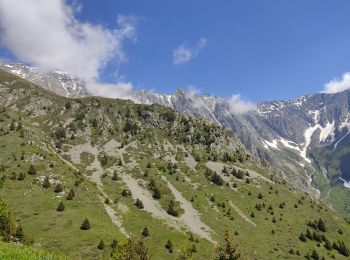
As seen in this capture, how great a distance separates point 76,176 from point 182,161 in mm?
64427

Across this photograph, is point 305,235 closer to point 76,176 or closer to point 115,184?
point 115,184

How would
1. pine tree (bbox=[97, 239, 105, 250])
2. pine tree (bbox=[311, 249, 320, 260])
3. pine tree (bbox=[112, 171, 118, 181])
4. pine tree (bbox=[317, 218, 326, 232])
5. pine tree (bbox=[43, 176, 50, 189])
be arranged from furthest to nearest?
pine tree (bbox=[112, 171, 118, 181]) → pine tree (bbox=[317, 218, 326, 232]) → pine tree (bbox=[43, 176, 50, 189]) → pine tree (bbox=[311, 249, 320, 260]) → pine tree (bbox=[97, 239, 105, 250])

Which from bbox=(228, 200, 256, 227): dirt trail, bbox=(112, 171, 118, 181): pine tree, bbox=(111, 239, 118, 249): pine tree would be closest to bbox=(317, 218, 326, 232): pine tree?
bbox=(228, 200, 256, 227): dirt trail

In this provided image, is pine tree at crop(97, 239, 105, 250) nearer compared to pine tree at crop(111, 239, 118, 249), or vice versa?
pine tree at crop(97, 239, 105, 250)

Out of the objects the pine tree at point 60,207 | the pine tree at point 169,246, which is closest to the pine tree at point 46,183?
the pine tree at point 60,207

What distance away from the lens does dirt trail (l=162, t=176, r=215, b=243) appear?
392ft

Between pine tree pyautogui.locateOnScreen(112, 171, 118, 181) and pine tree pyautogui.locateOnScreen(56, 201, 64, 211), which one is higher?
pine tree pyautogui.locateOnScreen(112, 171, 118, 181)

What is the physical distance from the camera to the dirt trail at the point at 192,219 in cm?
11959

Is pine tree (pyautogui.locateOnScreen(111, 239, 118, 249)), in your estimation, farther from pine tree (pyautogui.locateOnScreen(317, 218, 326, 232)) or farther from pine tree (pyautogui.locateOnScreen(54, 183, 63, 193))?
pine tree (pyautogui.locateOnScreen(317, 218, 326, 232))

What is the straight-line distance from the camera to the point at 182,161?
200 metres

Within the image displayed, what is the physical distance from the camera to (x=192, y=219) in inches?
5192

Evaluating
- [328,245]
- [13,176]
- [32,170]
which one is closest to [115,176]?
[32,170]

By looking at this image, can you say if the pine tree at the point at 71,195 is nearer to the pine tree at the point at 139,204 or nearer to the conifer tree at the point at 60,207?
the conifer tree at the point at 60,207

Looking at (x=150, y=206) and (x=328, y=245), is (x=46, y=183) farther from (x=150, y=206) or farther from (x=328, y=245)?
(x=328, y=245)
